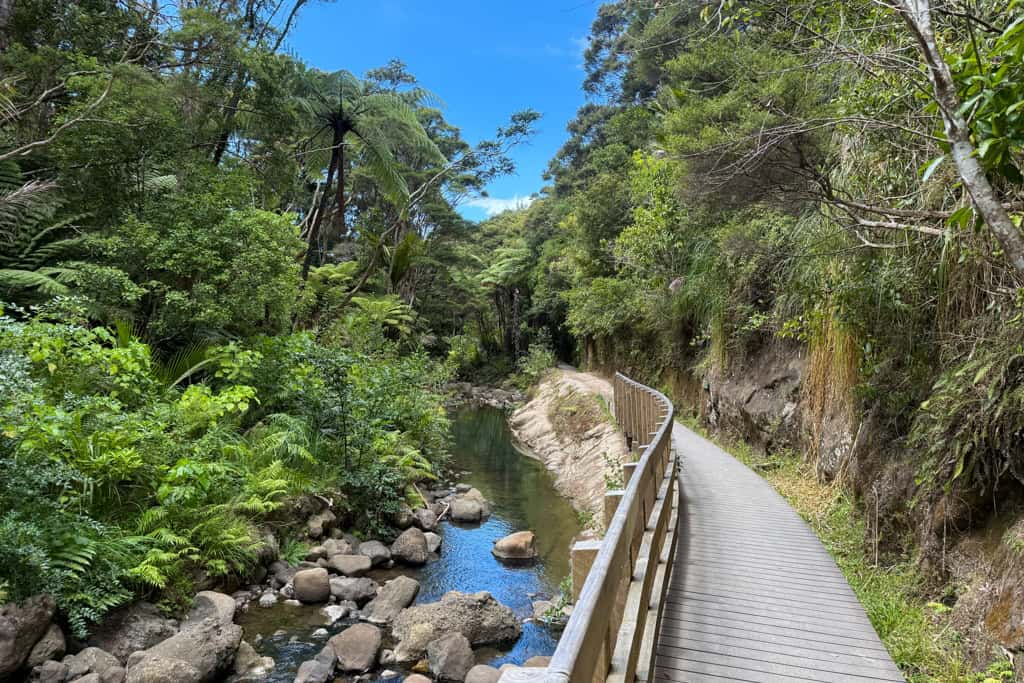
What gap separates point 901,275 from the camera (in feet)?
18.0

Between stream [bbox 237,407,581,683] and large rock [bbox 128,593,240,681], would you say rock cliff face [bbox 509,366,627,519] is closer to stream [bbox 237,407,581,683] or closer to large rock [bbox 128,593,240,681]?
stream [bbox 237,407,581,683]

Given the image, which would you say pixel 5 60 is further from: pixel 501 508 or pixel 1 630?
pixel 501 508

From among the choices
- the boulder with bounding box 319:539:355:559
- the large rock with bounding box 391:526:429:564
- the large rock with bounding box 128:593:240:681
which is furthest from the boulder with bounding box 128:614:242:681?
the large rock with bounding box 391:526:429:564

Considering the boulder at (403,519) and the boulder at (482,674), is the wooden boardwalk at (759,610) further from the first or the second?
the boulder at (403,519)

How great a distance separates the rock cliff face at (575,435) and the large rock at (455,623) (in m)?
3.73

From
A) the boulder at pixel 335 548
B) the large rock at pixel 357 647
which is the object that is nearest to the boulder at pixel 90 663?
the large rock at pixel 357 647

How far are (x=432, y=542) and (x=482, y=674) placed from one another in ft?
13.1

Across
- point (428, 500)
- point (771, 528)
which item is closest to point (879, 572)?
point (771, 528)

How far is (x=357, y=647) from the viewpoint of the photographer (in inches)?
223

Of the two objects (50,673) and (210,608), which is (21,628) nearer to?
(50,673)

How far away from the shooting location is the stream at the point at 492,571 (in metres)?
5.97

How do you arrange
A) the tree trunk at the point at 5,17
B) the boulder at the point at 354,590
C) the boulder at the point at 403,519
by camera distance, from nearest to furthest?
1. the boulder at the point at 354,590
2. the tree trunk at the point at 5,17
3. the boulder at the point at 403,519

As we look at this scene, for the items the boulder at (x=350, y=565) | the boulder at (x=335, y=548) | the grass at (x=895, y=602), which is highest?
the grass at (x=895, y=602)

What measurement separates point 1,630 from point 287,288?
21.2ft
